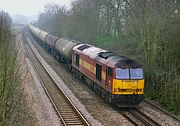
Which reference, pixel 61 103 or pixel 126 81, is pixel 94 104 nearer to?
pixel 61 103

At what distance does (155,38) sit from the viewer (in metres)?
25.2

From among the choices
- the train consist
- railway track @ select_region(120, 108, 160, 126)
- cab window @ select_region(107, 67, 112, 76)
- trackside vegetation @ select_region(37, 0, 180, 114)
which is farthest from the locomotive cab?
trackside vegetation @ select_region(37, 0, 180, 114)

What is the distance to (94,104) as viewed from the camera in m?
21.2

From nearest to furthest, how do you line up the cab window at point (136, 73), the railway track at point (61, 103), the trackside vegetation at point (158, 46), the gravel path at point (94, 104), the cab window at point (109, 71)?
the railway track at point (61, 103) < the gravel path at point (94, 104) < the cab window at point (136, 73) < the cab window at point (109, 71) < the trackside vegetation at point (158, 46)

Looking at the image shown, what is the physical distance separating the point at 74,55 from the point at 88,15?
21.1m

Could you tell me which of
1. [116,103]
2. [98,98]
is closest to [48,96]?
[98,98]

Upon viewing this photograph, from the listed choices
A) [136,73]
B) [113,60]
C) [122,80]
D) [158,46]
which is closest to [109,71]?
[113,60]

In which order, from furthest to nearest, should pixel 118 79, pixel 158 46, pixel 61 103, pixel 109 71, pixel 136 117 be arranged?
pixel 158 46, pixel 61 103, pixel 109 71, pixel 118 79, pixel 136 117

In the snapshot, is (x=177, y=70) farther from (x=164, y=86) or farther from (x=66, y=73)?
(x=66, y=73)

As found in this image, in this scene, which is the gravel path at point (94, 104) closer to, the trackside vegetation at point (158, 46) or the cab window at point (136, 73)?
the cab window at point (136, 73)

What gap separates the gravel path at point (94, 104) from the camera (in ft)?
58.0

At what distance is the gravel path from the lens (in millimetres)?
17672

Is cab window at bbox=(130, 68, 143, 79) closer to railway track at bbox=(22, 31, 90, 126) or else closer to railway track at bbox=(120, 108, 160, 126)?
railway track at bbox=(120, 108, 160, 126)

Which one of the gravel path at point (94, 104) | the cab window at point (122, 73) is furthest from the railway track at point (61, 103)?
the cab window at point (122, 73)
